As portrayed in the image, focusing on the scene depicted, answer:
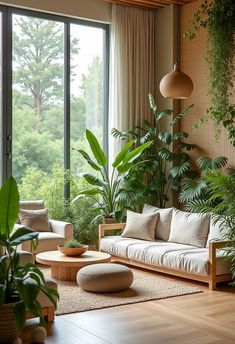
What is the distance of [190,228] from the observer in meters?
7.08

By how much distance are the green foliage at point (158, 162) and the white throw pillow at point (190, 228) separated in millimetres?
981

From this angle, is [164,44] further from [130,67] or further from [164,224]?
[164,224]

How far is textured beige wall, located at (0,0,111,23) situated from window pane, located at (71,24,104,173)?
0.79ft

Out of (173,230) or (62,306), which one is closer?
(62,306)

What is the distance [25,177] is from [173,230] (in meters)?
2.29

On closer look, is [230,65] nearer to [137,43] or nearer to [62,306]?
[137,43]

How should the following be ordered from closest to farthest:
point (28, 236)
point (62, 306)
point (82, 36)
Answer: point (28, 236), point (62, 306), point (82, 36)

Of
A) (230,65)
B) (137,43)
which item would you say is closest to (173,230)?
(230,65)

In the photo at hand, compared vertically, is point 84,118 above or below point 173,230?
above

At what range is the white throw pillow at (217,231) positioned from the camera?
659 cm

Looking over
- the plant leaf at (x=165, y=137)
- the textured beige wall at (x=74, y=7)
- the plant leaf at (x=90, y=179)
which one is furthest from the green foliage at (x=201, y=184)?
the textured beige wall at (x=74, y=7)

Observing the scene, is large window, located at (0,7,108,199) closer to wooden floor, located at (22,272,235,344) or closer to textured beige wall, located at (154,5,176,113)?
textured beige wall, located at (154,5,176,113)

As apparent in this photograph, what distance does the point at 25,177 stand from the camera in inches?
318

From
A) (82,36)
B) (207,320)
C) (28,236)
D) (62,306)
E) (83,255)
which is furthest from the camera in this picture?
(82,36)
